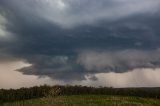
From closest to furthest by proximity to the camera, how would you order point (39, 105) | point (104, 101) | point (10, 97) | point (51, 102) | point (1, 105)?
1. point (51, 102)
2. point (39, 105)
3. point (104, 101)
4. point (1, 105)
5. point (10, 97)

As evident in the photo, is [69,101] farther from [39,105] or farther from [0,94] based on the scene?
[0,94]

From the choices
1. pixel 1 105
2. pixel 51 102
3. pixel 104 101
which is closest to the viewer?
pixel 51 102

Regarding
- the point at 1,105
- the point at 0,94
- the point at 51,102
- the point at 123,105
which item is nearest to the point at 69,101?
the point at 123,105

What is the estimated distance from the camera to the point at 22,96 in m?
196

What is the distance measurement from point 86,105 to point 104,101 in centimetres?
1073

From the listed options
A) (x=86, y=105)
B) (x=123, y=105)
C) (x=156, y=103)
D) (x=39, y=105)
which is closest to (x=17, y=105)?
(x=39, y=105)

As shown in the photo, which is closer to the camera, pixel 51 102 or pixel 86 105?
pixel 51 102

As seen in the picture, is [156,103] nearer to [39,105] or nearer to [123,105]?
[123,105]

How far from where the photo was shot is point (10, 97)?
193m

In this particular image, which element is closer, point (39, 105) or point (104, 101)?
point (39, 105)

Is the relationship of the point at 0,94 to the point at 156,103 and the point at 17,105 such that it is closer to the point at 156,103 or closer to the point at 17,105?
the point at 17,105

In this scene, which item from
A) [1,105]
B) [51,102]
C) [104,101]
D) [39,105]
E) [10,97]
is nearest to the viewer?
[51,102]

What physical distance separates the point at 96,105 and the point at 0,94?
8561 centimetres

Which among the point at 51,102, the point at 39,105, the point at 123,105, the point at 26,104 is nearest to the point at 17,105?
the point at 26,104
